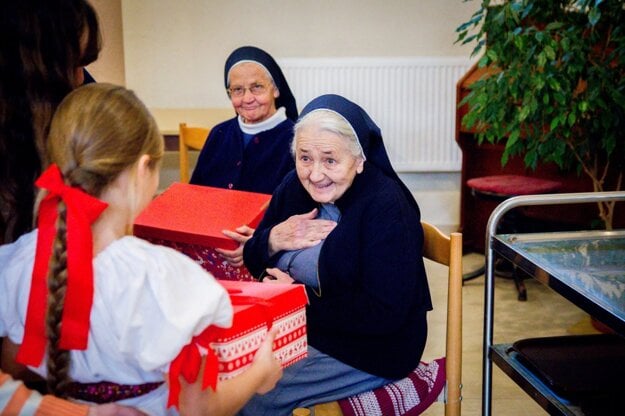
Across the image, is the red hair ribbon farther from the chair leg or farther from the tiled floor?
the chair leg

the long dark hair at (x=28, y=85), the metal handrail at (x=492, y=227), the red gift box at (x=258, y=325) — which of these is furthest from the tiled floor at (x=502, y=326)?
the long dark hair at (x=28, y=85)

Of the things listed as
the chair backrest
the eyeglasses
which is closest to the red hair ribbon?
the chair backrest

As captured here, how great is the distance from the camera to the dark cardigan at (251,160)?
9.62 ft

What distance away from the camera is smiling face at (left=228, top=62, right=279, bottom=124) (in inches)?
116

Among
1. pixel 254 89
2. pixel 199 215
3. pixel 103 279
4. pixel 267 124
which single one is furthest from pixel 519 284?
pixel 103 279

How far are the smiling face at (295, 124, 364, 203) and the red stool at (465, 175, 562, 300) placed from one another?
2.40m

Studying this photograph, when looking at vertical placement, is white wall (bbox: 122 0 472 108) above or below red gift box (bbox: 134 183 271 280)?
above

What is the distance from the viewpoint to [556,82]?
350cm

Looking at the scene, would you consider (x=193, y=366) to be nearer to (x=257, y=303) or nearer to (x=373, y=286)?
(x=257, y=303)

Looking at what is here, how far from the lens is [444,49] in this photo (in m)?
5.77

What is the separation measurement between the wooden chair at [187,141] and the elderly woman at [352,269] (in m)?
1.49

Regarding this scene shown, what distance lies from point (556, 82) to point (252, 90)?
1.48 meters

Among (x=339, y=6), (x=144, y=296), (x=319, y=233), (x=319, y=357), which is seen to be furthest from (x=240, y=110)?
(x=339, y=6)

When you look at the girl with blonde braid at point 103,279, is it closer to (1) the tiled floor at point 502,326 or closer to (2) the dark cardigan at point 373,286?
(2) the dark cardigan at point 373,286
